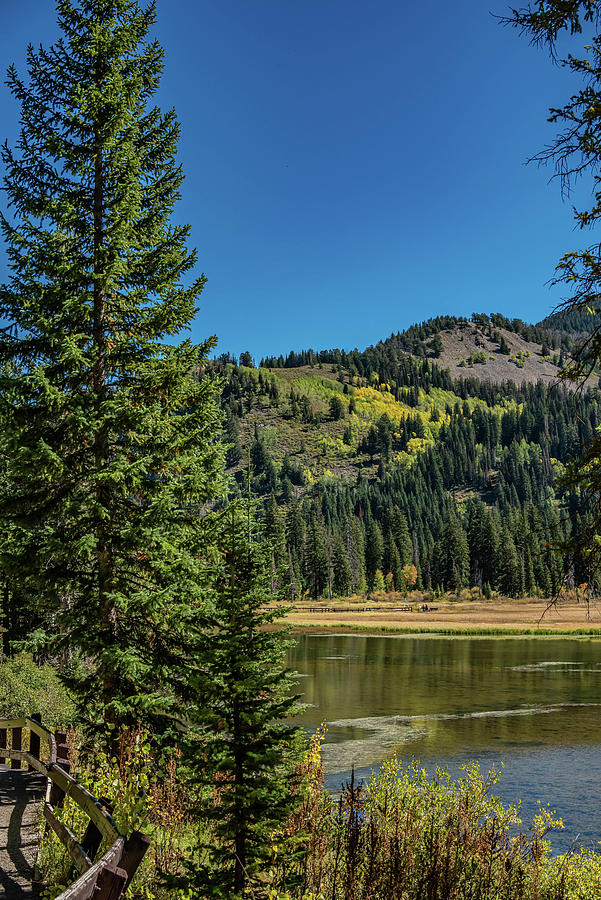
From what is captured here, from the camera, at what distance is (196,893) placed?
5484 mm

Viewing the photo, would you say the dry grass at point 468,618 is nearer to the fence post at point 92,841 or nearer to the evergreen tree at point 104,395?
the evergreen tree at point 104,395

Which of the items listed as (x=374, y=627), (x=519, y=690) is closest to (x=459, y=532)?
(x=374, y=627)

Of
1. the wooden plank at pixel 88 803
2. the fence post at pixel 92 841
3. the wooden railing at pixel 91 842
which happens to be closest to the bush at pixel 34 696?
the wooden railing at pixel 91 842

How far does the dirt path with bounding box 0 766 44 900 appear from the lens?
602 centimetres

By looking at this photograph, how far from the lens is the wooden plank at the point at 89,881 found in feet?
10.4

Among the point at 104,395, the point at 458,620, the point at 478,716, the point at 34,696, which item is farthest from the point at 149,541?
the point at 458,620

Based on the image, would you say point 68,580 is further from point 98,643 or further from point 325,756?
point 325,756

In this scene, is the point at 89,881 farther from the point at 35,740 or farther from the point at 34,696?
the point at 34,696

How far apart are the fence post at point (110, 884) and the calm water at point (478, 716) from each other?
3.76 m

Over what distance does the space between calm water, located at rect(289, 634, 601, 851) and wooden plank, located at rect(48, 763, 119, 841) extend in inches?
99.9

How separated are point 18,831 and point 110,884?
213 inches

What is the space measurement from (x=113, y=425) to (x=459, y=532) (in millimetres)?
122795

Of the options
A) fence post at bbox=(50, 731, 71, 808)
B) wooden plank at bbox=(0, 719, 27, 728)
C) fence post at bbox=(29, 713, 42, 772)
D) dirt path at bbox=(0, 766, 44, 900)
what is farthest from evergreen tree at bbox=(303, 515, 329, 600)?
fence post at bbox=(50, 731, 71, 808)

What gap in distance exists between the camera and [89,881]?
3340 mm
